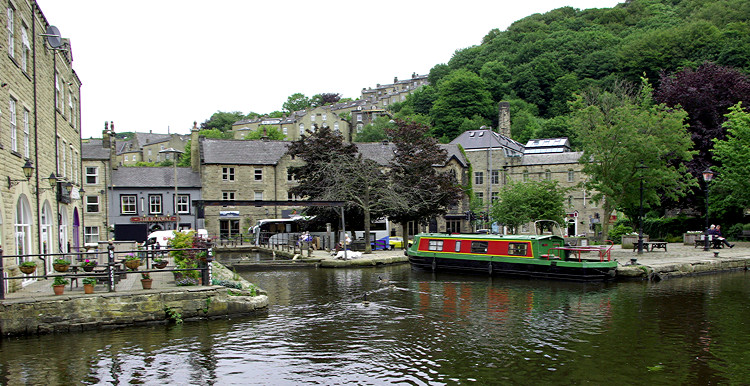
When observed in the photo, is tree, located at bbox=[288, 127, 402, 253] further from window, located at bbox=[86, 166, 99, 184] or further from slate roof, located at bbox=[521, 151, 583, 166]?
slate roof, located at bbox=[521, 151, 583, 166]

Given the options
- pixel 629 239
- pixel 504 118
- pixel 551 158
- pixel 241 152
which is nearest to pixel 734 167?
pixel 629 239

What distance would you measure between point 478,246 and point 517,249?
192cm

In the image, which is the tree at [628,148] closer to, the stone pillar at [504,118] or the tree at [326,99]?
the stone pillar at [504,118]

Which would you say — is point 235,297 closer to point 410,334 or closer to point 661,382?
point 410,334

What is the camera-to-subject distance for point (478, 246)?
79.4 feet

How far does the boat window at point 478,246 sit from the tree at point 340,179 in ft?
25.5

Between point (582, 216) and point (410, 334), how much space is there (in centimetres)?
4367

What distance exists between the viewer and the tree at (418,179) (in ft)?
111

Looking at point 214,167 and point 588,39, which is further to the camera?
point 588,39

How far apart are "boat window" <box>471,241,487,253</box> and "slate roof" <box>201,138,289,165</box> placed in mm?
29070

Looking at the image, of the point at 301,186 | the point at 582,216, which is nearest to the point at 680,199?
the point at 582,216

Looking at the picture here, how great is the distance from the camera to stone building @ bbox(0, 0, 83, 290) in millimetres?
13874

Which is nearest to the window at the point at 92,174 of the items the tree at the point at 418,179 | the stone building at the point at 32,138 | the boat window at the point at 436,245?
the stone building at the point at 32,138

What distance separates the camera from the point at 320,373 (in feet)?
31.7
